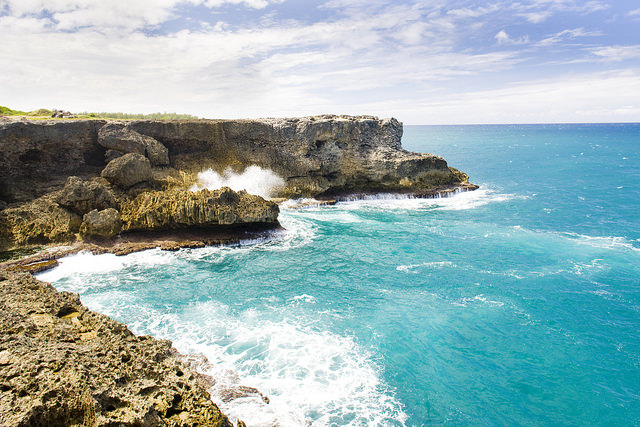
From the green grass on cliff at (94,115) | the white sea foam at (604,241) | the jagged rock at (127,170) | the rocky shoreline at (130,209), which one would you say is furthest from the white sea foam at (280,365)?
Answer: the green grass on cliff at (94,115)

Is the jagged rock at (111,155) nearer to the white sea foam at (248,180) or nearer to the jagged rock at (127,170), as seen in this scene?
the jagged rock at (127,170)

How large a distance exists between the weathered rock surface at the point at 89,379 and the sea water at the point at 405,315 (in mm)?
4309

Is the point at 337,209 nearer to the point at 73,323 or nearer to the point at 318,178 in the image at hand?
the point at 318,178

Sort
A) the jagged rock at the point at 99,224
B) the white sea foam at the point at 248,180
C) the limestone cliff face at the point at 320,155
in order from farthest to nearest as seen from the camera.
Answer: the limestone cliff face at the point at 320,155, the white sea foam at the point at 248,180, the jagged rock at the point at 99,224

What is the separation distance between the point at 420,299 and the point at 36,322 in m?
17.4

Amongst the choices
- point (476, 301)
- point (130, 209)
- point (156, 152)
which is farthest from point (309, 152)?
point (476, 301)

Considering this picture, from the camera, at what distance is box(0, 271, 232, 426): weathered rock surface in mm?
7590

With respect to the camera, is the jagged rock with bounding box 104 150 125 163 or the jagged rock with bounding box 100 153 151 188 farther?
the jagged rock with bounding box 104 150 125 163

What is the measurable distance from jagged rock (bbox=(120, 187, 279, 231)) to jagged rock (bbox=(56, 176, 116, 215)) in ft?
5.20

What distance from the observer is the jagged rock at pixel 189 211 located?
96.4 feet

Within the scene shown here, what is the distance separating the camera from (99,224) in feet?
93.0

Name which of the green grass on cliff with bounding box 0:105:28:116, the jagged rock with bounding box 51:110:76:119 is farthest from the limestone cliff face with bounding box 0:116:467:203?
the green grass on cliff with bounding box 0:105:28:116

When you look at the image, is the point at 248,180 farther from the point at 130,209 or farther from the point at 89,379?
the point at 89,379

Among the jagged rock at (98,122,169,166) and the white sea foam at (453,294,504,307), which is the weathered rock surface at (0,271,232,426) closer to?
the white sea foam at (453,294,504,307)
